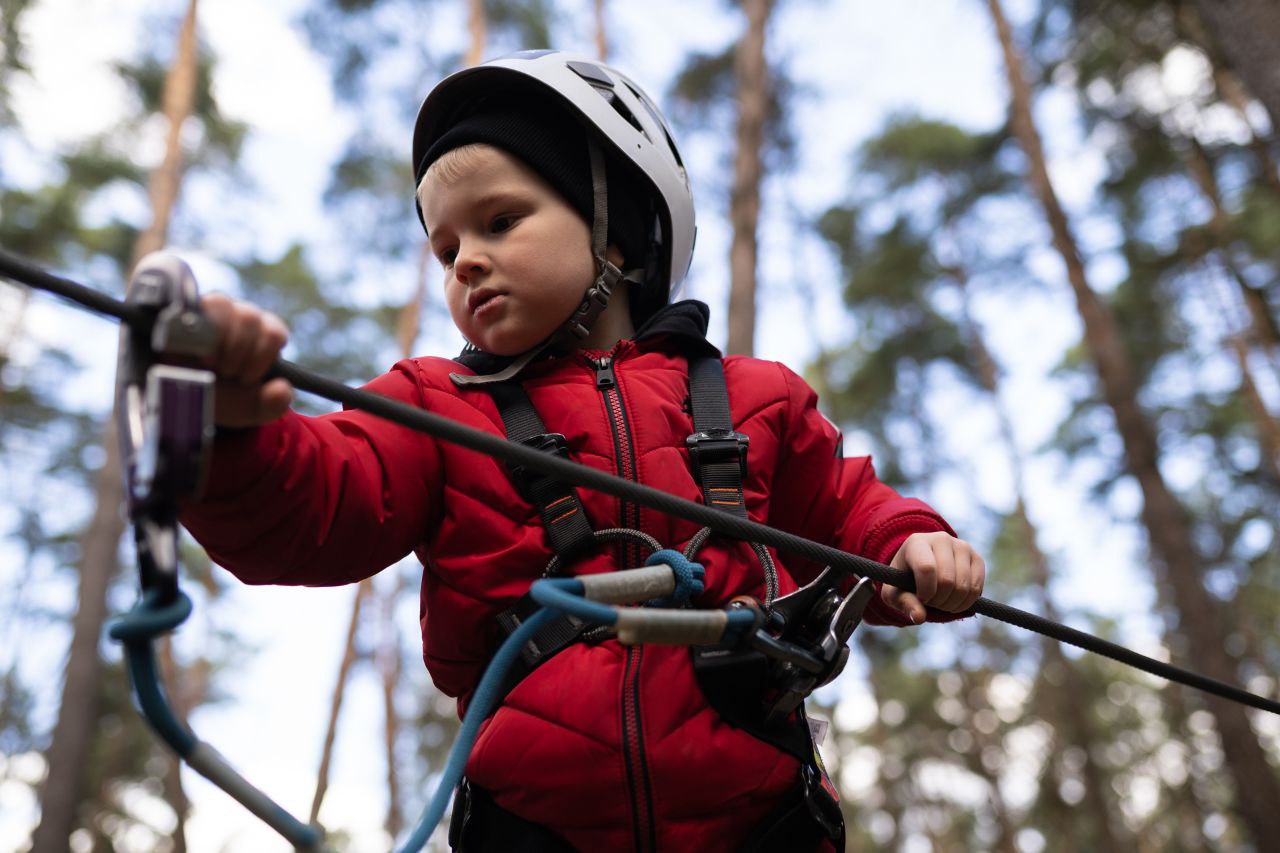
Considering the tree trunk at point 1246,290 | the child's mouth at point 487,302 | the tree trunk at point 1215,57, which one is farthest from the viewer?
the tree trunk at point 1246,290

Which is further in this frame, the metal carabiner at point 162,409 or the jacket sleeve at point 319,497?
the jacket sleeve at point 319,497

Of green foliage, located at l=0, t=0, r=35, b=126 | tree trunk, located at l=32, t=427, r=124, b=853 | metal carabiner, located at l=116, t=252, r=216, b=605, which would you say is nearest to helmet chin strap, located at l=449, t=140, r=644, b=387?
metal carabiner, located at l=116, t=252, r=216, b=605

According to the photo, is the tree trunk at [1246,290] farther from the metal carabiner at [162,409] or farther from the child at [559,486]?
the metal carabiner at [162,409]

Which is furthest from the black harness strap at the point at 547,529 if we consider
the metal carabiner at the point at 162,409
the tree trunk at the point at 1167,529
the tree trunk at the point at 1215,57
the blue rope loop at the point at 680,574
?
the tree trunk at the point at 1215,57

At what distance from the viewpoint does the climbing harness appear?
0.97 m

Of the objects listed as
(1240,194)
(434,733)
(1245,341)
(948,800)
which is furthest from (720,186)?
(948,800)

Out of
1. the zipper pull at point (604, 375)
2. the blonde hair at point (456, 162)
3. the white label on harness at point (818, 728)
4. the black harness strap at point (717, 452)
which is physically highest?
the blonde hair at point (456, 162)

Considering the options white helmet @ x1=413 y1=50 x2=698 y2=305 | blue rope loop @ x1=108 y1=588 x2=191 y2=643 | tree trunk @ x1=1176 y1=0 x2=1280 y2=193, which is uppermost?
tree trunk @ x1=1176 y1=0 x2=1280 y2=193

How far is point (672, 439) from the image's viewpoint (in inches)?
69.7

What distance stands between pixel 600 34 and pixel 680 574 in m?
10.4

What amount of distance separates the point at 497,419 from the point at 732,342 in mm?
4731

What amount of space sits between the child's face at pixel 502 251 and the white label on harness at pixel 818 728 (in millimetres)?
898

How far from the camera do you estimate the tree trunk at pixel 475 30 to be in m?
11.7

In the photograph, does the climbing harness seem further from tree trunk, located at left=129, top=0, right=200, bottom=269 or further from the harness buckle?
tree trunk, located at left=129, top=0, right=200, bottom=269
